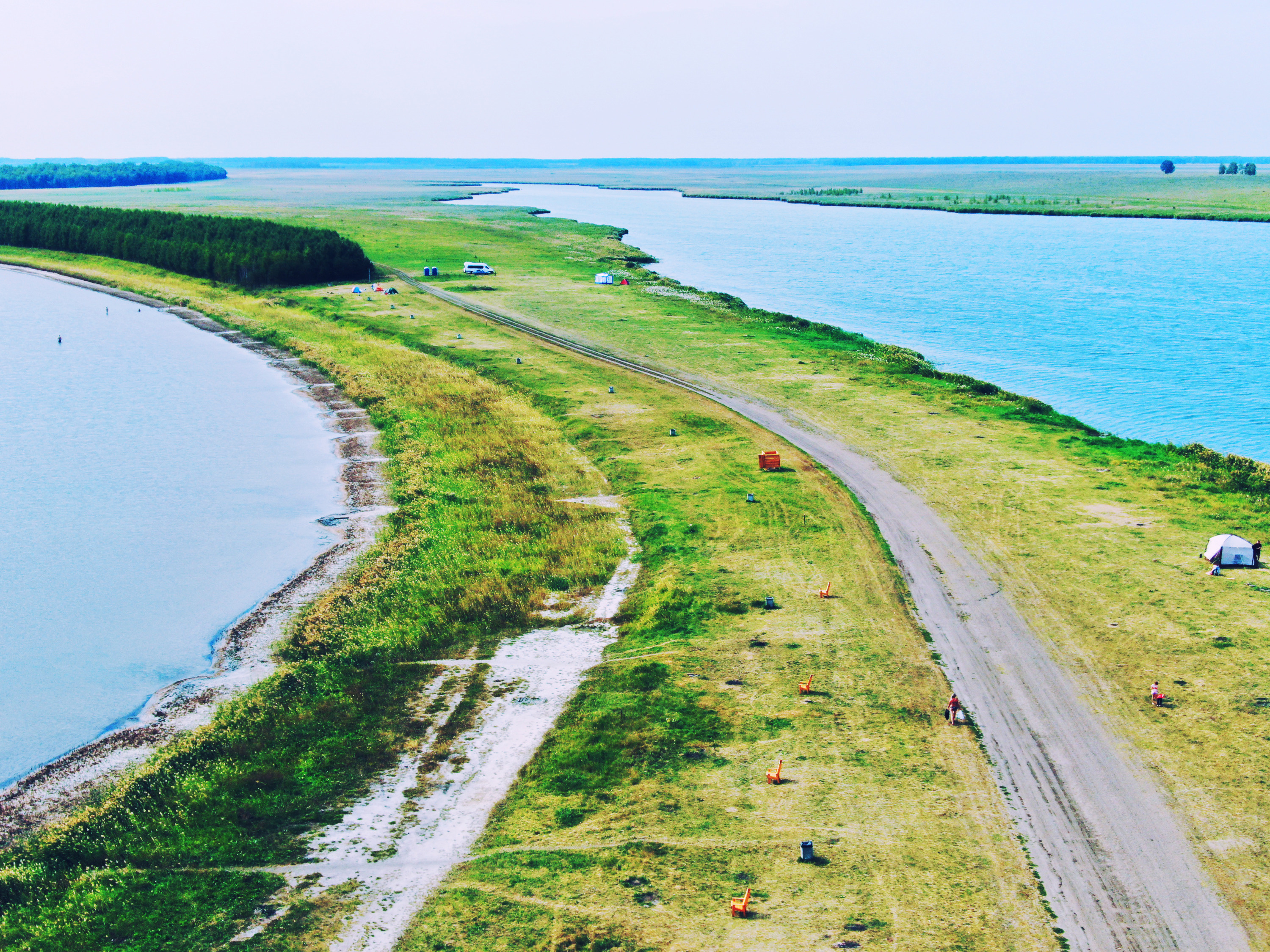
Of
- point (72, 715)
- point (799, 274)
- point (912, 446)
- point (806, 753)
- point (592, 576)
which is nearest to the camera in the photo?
point (806, 753)

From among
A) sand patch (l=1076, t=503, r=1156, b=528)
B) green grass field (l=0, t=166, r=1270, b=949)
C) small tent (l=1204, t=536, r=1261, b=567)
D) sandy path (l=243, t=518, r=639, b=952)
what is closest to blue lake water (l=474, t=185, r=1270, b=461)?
green grass field (l=0, t=166, r=1270, b=949)

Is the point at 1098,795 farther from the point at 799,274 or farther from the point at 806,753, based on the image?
the point at 799,274

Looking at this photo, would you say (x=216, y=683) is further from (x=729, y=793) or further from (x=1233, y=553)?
(x=1233, y=553)

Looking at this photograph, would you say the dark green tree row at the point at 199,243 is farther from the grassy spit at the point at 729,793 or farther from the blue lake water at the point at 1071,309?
the grassy spit at the point at 729,793

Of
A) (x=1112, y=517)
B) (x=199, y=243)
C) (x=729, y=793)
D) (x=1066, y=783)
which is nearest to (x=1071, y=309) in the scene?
(x=1112, y=517)

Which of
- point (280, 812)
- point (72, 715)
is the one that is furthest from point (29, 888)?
point (72, 715)

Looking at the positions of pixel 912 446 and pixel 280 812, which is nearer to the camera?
pixel 280 812
